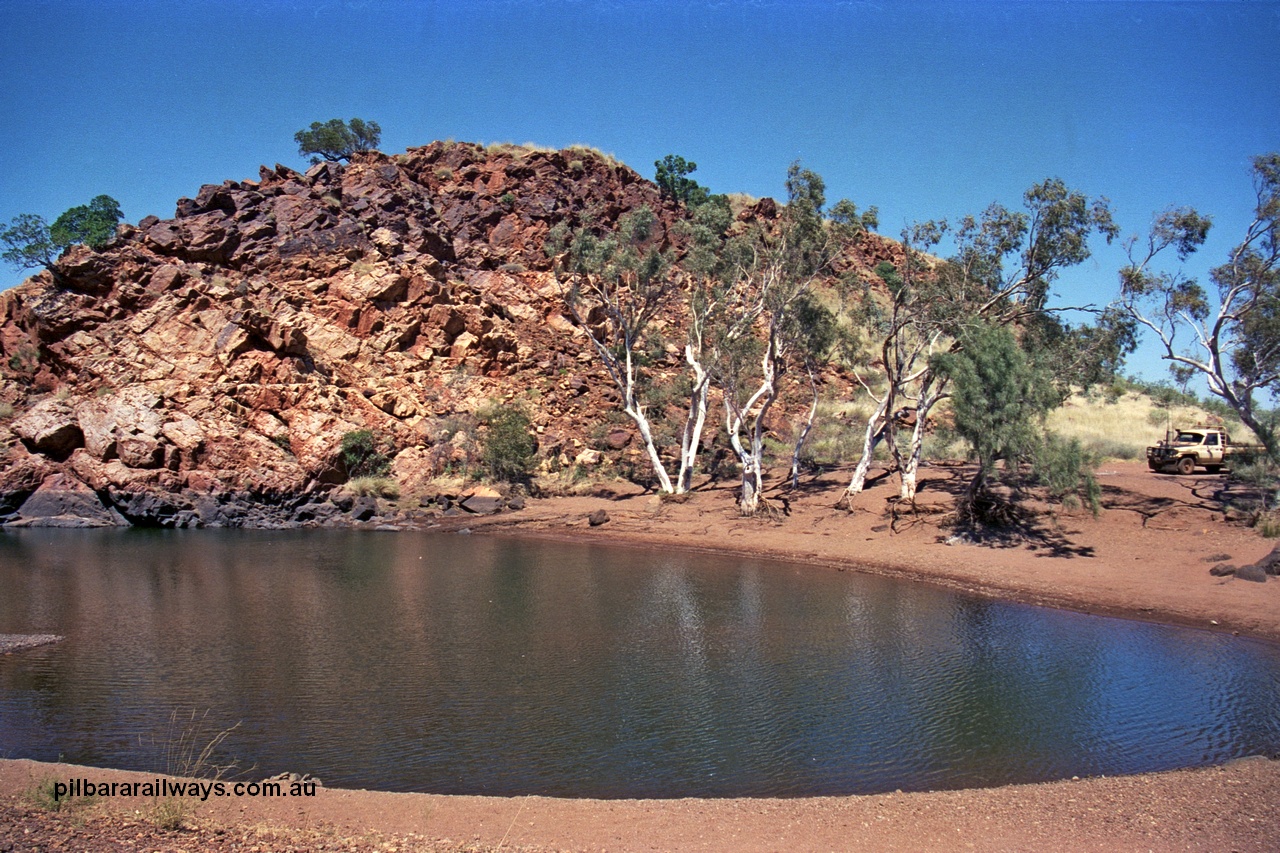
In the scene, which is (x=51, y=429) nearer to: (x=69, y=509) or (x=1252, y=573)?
(x=69, y=509)

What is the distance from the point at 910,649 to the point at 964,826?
7311 millimetres

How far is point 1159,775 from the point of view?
30.3 feet

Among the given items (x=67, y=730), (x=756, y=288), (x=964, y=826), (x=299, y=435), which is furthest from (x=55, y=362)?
(x=964, y=826)

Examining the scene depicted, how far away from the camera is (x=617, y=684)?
1238 centimetres

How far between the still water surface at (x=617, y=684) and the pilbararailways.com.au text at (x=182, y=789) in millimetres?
725

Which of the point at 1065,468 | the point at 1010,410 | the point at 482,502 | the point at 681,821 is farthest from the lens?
the point at 482,502

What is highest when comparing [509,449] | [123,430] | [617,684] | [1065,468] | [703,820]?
[123,430]

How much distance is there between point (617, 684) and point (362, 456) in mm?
26153

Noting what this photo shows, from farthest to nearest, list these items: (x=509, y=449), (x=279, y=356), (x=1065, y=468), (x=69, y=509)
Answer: (x=279, y=356) → (x=509, y=449) → (x=69, y=509) → (x=1065, y=468)

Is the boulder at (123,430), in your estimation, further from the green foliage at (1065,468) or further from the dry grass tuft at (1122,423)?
the dry grass tuft at (1122,423)

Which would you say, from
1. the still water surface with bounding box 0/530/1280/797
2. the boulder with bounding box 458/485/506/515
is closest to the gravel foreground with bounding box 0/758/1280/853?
the still water surface with bounding box 0/530/1280/797

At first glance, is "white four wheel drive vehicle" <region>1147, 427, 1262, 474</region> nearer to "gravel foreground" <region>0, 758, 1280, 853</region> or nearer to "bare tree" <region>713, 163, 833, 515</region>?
"bare tree" <region>713, 163, 833, 515</region>

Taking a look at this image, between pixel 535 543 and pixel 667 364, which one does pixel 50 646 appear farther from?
pixel 667 364

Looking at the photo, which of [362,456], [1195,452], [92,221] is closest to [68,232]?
[92,221]
